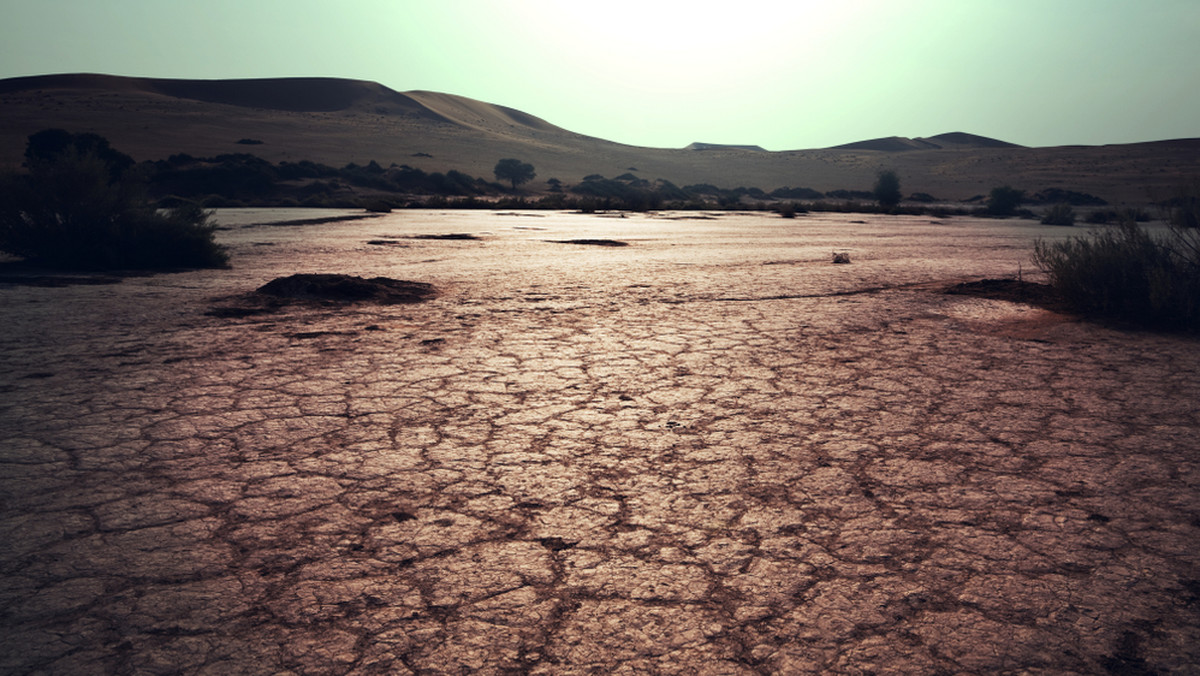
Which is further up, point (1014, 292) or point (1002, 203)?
point (1002, 203)

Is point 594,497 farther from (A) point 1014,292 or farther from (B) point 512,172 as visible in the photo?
(B) point 512,172

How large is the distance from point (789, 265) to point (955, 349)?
4.48 metres

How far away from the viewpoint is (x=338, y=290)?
6090 mm

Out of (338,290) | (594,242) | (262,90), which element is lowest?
(338,290)

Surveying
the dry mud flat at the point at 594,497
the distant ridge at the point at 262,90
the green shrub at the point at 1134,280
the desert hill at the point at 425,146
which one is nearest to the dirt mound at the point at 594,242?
the dry mud flat at the point at 594,497

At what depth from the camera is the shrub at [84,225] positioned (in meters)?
7.69

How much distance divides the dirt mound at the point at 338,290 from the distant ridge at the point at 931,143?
4200 inches

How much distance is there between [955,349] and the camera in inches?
176

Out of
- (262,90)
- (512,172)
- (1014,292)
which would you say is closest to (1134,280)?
(1014,292)

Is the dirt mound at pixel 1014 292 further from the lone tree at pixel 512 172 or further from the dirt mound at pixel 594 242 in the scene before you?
the lone tree at pixel 512 172

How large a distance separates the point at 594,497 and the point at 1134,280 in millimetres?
5146

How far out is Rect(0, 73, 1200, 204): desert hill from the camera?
4528 cm

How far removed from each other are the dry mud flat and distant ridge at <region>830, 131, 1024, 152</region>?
108 m

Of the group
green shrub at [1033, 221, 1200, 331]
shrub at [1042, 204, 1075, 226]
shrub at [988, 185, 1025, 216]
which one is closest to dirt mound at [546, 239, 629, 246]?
green shrub at [1033, 221, 1200, 331]
